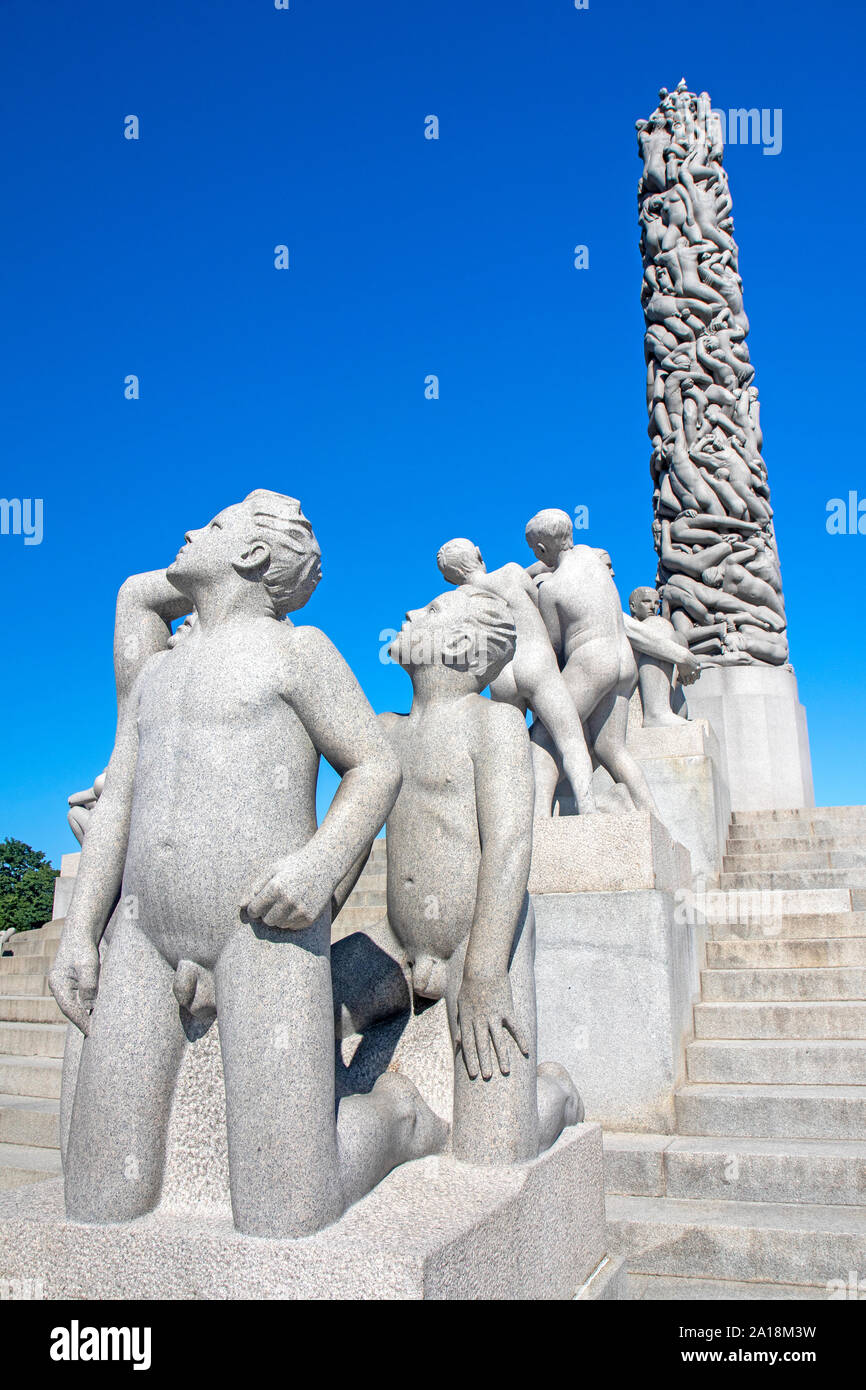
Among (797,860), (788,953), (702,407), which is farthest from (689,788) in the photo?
(702,407)

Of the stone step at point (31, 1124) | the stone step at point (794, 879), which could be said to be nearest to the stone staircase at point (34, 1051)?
the stone step at point (31, 1124)

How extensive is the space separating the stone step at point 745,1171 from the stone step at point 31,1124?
339cm

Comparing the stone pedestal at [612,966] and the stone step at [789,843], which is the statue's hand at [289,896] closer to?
the stone pedestal at [612,966]

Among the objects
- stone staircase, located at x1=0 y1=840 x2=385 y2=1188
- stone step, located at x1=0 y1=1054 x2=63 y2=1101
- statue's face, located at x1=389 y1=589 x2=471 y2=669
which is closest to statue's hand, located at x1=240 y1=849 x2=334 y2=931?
statue's face, located at x1=389 y1=589 x2=471 y2=669

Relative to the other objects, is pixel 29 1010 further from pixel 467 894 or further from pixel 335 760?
pixel 335 760

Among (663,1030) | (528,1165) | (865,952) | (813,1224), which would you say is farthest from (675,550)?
(528,1165)

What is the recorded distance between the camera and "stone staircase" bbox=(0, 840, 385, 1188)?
576 cm

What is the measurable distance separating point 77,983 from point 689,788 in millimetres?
7074

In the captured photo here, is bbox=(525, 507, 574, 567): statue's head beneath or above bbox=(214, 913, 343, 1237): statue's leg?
above

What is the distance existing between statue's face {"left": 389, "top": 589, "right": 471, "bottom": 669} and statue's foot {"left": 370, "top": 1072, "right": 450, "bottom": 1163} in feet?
4.36

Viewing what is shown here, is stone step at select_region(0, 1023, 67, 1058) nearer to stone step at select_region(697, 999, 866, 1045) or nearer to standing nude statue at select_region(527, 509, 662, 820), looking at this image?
standing nude statue at select_region(527, 509, 662, 820)

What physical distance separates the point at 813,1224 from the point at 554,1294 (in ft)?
5.65

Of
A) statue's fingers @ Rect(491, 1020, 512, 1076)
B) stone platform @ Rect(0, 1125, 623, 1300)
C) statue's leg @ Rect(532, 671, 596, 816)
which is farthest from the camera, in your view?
statue's leg @ Rect(532, 671, 596, 816)

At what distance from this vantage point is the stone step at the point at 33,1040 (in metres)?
7.68
